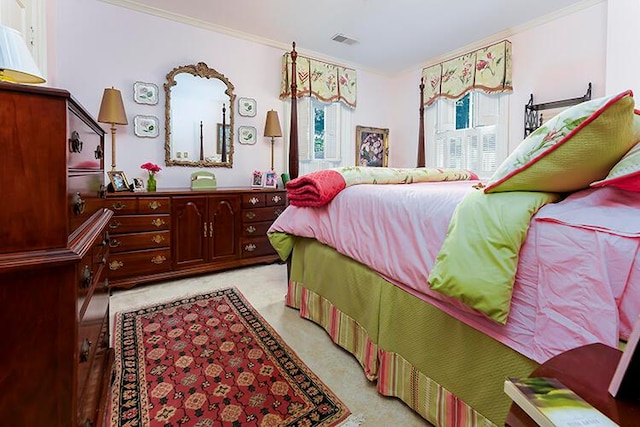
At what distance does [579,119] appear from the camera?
2.78ft

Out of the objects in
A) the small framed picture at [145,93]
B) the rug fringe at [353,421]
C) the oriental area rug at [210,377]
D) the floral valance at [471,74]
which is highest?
the floral valance at [471,74]

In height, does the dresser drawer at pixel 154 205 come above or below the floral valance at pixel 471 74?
below

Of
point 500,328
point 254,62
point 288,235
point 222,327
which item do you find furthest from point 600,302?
point 254,62

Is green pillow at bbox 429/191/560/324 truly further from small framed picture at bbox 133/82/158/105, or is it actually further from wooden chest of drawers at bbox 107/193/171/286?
small framed picture at bbox 133/82/158/105

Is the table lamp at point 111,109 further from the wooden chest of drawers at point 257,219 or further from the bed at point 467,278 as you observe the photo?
the bed at point 467,278

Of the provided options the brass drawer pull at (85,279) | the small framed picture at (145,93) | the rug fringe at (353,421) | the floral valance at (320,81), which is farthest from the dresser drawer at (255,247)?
the brass drawer pull at (85,279)

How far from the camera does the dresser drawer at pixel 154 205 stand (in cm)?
266

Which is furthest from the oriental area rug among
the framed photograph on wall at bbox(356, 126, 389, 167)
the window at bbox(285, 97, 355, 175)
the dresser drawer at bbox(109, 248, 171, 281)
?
the framed photograph on wall at bbox(356, 126, 389, 167)

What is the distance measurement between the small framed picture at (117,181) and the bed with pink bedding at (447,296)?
1596 millimetres

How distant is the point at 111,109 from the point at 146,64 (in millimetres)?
689

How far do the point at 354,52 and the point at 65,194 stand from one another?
4.18 m

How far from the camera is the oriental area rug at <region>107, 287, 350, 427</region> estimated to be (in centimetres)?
128

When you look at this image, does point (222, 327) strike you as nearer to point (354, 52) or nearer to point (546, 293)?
point (546, 293)

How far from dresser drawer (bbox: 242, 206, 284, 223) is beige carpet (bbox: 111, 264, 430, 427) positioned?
495mm
